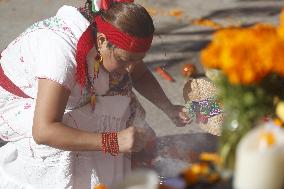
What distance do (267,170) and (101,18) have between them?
4.35 feet

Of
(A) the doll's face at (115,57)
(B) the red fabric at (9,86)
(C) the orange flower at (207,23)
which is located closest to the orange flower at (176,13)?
(C) the orange flower at (207,23)

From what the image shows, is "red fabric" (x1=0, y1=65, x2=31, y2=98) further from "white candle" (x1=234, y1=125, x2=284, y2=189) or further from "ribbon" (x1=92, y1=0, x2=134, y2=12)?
"white candle" (x1=234, y1=125, x2=284, y2=189)

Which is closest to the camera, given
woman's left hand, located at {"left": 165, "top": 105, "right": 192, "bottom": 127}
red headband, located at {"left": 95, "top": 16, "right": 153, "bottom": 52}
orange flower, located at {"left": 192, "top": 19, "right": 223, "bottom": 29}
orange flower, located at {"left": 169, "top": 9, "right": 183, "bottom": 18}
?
red headband, located at {"left": 95, "top": 16, "right": 153, "bottom": 52}

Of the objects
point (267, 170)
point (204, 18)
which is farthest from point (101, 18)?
point (204, 18)

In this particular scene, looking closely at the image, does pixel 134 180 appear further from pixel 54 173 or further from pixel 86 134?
pixel 54 173

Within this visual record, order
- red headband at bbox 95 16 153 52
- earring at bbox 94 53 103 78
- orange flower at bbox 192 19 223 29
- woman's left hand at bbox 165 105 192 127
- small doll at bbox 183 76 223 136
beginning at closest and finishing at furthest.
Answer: red headband at bbox 95 16 153 52 → earring at bbox 94 53 103 78 → small doll at bbox 183 76 223 136 → woman's left hand at bbox 165 105 192 127 → orange flower at bbox 192 19 223 29

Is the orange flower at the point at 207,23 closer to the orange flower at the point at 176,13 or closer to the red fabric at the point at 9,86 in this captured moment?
the orange flower at the point at 176,13

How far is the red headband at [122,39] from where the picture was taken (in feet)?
8.49

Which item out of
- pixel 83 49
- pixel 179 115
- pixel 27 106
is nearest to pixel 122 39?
pixel 83 49

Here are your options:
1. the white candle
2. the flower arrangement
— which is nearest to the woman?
the flower arrangement

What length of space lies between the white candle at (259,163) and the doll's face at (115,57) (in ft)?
3.63

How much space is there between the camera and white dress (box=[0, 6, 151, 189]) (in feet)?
9.14

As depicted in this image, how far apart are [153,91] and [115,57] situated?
721 mm

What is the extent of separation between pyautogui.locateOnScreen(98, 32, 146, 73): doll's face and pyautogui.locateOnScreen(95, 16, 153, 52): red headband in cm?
3
